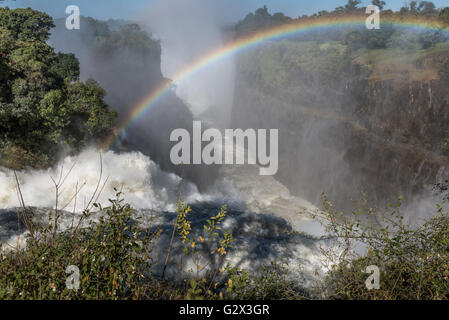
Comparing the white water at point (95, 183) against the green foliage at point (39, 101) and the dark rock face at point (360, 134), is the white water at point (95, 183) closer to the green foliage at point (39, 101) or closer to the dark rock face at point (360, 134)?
the green foliage at point (39, 101)

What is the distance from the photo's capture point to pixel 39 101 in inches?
577

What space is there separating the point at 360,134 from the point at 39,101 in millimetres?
22686

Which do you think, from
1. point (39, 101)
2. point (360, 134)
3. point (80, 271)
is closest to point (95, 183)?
point (39, 101)

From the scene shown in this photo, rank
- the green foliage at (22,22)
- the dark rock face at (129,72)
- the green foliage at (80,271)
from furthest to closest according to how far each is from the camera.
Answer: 1. the dark rock face at (129,72)
2. the green foliage at (22,22)
3. the green foliage at (80,271)

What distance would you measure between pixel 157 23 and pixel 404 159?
301ft

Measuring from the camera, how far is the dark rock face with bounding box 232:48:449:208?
17.0 m

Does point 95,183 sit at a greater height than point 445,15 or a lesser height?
lesser

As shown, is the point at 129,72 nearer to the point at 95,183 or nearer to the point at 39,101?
the point at 39,101

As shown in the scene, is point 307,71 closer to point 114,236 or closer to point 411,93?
point 411,93

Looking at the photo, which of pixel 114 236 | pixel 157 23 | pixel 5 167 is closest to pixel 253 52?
pixel 5 167

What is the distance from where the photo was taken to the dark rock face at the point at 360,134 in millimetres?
17039

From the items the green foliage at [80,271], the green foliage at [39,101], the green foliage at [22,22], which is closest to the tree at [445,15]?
the green foliage at [39,101]

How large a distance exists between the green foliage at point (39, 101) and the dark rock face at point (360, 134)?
16104mm

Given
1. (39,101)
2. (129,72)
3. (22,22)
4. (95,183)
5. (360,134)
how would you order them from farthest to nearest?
(129,72)
(360,134)
(22,22)
(95,183)
(39,101)
